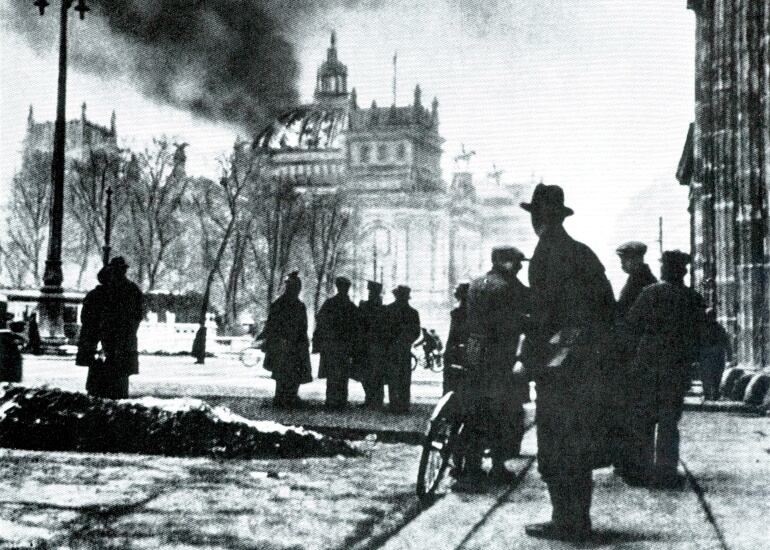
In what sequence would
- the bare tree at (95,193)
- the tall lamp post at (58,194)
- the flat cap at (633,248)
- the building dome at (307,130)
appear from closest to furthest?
the flat cap at (633,248), the tall lamp post at (58,194), the bare tree at (95,193), the building dome at (307,130)

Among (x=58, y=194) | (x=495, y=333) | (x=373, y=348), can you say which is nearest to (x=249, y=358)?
(x=58, y=194)

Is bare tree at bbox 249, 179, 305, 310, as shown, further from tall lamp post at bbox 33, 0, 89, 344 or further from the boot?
the boot

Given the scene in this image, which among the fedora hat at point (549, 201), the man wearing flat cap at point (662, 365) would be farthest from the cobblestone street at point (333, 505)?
the fedora hat at point (549, 201)

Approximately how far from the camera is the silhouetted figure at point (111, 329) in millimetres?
11758

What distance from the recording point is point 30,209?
48.8 metres

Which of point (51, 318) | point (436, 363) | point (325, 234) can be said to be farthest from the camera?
point (325, 234)

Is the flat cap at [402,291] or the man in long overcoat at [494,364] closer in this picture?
the man in long overcoat at [494,364]

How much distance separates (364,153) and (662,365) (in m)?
118

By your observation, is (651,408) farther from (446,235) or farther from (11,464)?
(446,235)

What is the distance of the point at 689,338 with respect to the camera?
7.17 m

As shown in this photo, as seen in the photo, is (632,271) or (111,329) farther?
(111,329)

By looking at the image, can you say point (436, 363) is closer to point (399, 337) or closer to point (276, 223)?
point (399, 337)

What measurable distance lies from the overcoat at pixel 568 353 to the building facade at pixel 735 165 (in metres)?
8.59

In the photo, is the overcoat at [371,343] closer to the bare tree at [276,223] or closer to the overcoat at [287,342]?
the overcoat at [287,342]
